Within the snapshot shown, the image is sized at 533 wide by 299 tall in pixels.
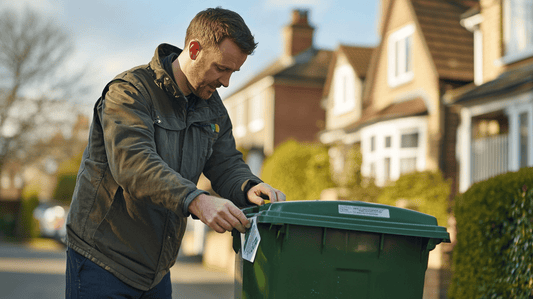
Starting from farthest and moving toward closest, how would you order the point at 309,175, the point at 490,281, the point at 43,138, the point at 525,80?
the point at 43,138 → the point at 309,175 → the point at 525,80 → the point at 490,281

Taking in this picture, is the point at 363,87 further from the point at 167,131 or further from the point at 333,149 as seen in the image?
the point at 167,131

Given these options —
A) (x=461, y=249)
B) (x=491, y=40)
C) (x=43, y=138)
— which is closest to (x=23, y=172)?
(x=43, y=138)

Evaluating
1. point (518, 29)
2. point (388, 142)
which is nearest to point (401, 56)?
point (388, 142)

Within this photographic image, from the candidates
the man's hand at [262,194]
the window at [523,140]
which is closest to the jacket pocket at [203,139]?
the man's hand at [262,194]

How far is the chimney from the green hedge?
2270cm

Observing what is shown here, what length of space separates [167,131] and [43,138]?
32.0 metres

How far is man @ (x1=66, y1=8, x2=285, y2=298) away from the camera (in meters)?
2.42

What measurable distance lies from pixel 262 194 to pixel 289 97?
75.5ft

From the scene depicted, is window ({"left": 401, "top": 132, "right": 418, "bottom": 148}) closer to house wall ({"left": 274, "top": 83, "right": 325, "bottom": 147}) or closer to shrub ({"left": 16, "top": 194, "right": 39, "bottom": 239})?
house wall ({"left": 274, "top": 83, "right": 325, "bottom": 147})

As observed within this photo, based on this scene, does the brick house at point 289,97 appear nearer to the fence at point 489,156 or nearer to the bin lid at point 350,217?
the fence at point 489,156

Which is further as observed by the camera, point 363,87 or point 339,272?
point 363,87

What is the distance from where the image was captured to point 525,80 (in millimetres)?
11047

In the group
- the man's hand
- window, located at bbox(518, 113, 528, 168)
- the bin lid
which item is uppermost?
window, located at bbox(518, 113, 528, 168)

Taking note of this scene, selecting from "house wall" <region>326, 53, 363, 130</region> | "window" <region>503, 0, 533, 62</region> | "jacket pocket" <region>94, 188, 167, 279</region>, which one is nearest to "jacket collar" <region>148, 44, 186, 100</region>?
"jacket pocket" <region>94, 188, 167, 279</region>
